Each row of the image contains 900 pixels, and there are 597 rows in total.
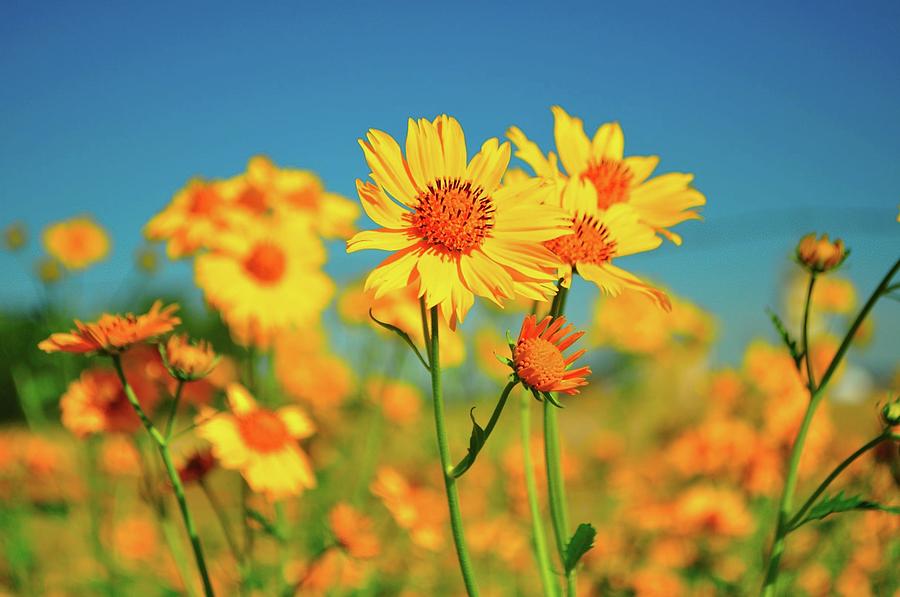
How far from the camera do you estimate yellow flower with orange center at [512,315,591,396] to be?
0.74 metres

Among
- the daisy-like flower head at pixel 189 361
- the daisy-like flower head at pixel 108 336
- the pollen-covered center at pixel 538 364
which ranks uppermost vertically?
the daisy-like flower head at pixel 108 336

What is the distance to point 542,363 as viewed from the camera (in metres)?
0.75

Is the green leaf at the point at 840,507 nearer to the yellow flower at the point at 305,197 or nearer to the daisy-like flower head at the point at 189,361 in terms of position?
the daisy-like flower head at the point at 189,361

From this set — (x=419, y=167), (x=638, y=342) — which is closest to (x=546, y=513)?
(x=638, y=342)

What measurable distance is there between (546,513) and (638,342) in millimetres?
978

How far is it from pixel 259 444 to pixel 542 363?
0.92 m

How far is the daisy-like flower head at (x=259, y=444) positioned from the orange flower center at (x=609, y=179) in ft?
2.49

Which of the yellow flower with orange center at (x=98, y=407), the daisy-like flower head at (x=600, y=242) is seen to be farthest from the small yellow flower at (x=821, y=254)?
the yellow flower with orange center at (x=98, y=407)

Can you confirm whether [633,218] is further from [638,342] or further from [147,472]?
[638,342]

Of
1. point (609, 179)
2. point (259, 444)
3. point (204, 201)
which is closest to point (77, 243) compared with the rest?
point (204, 201)

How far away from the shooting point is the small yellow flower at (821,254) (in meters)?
1.04

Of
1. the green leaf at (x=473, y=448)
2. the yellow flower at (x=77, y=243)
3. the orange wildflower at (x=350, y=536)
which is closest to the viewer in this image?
the green leaf at (x=473, y=448)

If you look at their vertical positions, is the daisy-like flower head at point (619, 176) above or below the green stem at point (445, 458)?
above

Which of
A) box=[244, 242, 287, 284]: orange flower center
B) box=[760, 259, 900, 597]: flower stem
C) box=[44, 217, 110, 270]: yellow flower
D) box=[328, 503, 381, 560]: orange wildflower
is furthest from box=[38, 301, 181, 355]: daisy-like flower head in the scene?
box=[44, 217, 110, 270]: yellow flower
